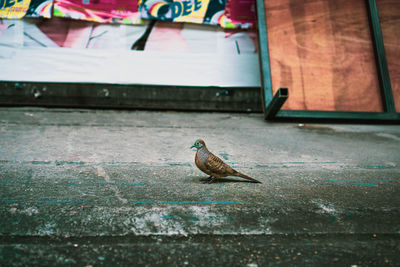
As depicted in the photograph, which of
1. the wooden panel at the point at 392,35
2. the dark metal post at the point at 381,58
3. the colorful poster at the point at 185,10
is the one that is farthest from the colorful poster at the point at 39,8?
the wooden panel at the point at 392,35

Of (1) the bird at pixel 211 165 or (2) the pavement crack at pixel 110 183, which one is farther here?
(1) the bird at pixel 211 165

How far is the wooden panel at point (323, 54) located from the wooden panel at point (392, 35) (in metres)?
0.22

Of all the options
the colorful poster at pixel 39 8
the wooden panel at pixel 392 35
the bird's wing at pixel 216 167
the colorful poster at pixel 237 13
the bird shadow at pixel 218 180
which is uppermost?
the colorful poster at pixel 39 8

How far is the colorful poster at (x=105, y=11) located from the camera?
4555mm

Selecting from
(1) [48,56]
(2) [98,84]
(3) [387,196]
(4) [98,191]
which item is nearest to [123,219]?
(4) [98,191]

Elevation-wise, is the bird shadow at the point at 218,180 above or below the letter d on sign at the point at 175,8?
below

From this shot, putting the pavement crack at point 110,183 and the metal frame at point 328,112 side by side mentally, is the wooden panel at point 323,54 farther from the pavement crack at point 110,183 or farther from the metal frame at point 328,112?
the pavement crack at point 110,183

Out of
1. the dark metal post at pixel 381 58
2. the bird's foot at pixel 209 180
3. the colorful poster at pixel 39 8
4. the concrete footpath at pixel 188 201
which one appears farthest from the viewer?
the colorful poster at pixel 39 8

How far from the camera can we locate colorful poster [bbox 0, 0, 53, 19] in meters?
4.48

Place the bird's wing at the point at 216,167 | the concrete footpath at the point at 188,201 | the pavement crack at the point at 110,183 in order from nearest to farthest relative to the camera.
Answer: the concrete footpath at the point at 188,201
the pavement crack at the point at 110,183
the bird's wing at the point at 216,167

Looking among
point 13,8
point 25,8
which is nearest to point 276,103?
point 25,8

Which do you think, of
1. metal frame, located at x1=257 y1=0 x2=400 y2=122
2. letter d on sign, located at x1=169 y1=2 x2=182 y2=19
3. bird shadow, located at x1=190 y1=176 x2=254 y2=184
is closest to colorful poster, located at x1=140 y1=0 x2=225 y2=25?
letter d on sign, located at x1=169 y1=2 x2=182 y2=19

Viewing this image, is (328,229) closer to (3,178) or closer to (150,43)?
(3,178)

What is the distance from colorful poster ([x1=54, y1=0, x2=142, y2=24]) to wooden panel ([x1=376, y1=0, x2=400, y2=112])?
3755 mm
